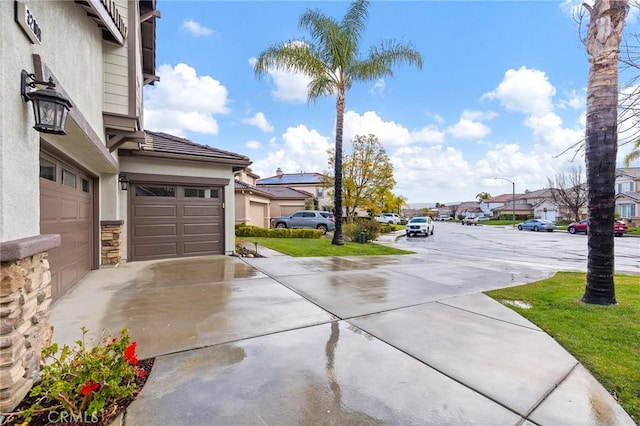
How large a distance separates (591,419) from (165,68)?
52.4 feet

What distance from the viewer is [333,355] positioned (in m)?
3.34

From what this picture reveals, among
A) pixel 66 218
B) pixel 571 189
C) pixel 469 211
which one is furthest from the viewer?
pixel 469 211

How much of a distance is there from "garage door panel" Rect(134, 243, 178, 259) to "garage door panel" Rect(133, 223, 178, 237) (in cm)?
32

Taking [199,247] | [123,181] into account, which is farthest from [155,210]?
[199,247]

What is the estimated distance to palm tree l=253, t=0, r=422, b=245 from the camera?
12297 mm

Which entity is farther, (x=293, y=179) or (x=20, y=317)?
(x=293, y=179)

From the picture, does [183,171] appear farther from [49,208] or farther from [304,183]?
[304,183]

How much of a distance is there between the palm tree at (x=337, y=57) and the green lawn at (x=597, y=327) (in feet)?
28.3

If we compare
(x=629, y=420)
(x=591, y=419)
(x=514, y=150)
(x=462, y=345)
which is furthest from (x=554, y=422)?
(x=514, y=150)

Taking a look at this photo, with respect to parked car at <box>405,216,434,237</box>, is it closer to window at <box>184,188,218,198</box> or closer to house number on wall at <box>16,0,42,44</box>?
window at <box>184,188,218,198</box>

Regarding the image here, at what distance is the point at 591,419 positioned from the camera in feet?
7.78

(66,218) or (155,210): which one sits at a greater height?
(155,210)

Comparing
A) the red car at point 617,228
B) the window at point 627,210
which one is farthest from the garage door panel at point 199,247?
the window at point 627,210

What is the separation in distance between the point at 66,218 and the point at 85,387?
4.65 metres
